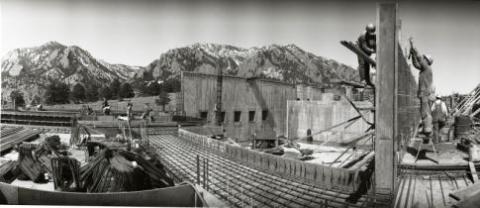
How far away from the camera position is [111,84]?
14.5 ft

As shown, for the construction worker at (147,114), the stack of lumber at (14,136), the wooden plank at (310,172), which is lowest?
the wooden plank at (310,172)

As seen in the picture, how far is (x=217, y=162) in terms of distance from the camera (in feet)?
13.9

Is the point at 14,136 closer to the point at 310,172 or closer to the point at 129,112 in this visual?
the point at 129,112

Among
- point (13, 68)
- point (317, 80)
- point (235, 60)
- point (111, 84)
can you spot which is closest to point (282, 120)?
point (317, 80)

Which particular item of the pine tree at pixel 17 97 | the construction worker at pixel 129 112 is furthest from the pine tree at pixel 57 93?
the construction worker at pixel 129 112

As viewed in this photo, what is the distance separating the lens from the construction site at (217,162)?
2.60m

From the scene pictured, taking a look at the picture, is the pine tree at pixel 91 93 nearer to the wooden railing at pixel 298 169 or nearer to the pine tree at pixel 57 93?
the pine tree at pixel 57 93

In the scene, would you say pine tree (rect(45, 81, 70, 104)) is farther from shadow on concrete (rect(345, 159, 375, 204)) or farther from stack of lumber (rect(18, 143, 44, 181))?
shadow on concrete (rect(345, 159, 375, 204))

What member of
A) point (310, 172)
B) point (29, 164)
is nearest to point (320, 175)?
point (310, 172)

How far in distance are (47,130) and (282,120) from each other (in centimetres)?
Result: 717

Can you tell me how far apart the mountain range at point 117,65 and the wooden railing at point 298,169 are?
126 centimetres

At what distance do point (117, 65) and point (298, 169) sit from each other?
2.80 meters

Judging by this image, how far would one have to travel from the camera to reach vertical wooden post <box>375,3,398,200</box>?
8.13 feet

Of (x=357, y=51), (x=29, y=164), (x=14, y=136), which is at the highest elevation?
(x=357, y=51)
